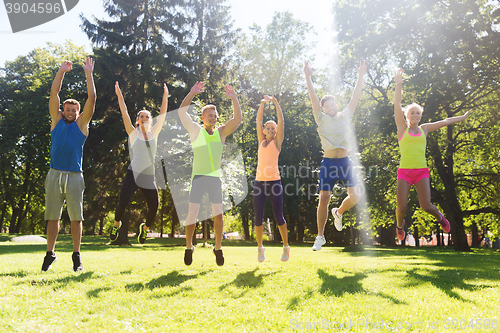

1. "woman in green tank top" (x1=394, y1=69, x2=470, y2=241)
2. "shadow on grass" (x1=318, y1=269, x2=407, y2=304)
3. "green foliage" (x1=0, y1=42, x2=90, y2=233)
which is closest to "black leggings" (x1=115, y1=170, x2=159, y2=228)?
"shadow on grass" (x1=318, y1=269, x2=407, y2=304)

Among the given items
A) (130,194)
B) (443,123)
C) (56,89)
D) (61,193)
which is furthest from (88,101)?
(443,123)

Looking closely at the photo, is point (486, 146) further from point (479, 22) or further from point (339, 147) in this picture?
point (339, 147)

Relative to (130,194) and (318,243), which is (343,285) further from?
(130,194)

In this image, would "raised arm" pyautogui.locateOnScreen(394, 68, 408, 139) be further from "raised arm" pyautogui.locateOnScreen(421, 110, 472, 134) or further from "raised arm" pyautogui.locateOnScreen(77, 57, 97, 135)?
"raised arm" pyautogui.locateOnScreen(77, 57, 97, 135)

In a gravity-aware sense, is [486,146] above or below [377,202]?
above

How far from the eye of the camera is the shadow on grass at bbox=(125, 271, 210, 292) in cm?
518

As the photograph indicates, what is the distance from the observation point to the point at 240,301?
462 cm

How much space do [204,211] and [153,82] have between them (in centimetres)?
837

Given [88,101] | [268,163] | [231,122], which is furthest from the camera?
[268,163]

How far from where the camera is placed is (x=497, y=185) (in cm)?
1938

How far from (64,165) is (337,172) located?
4.95 m

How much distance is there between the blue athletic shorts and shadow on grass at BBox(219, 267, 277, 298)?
2.07 meters

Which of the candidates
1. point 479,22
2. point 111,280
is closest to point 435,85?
point 479,22

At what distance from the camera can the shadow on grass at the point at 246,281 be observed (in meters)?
5.41
